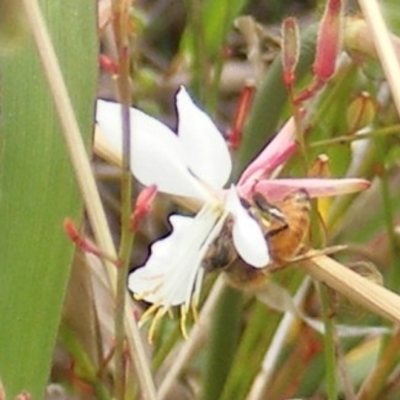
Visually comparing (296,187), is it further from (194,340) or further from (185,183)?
(194,340)

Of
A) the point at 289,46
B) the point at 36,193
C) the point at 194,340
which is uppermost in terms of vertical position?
the point at 289,46

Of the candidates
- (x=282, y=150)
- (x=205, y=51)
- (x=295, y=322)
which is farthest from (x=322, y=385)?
(x=282, y=150)

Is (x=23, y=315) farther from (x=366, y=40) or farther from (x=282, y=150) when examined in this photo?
(x=366, y=40)

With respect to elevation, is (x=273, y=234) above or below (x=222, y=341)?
above

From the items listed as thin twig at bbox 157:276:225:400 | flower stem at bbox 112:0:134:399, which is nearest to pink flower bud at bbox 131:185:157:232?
flower stem at bbox 112:0:134:399

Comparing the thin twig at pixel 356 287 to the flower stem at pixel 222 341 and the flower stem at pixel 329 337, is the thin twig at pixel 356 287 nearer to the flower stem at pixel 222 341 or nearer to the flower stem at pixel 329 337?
the flower stem at pixel 329 337

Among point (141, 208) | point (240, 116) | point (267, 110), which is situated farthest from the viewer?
point (267, 110)

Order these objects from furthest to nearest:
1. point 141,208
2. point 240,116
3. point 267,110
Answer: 1. point 267,110
2. point 240,116
3. point 141,208

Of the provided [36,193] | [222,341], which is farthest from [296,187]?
[222,341]

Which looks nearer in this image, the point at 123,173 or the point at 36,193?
the point at 123,173
